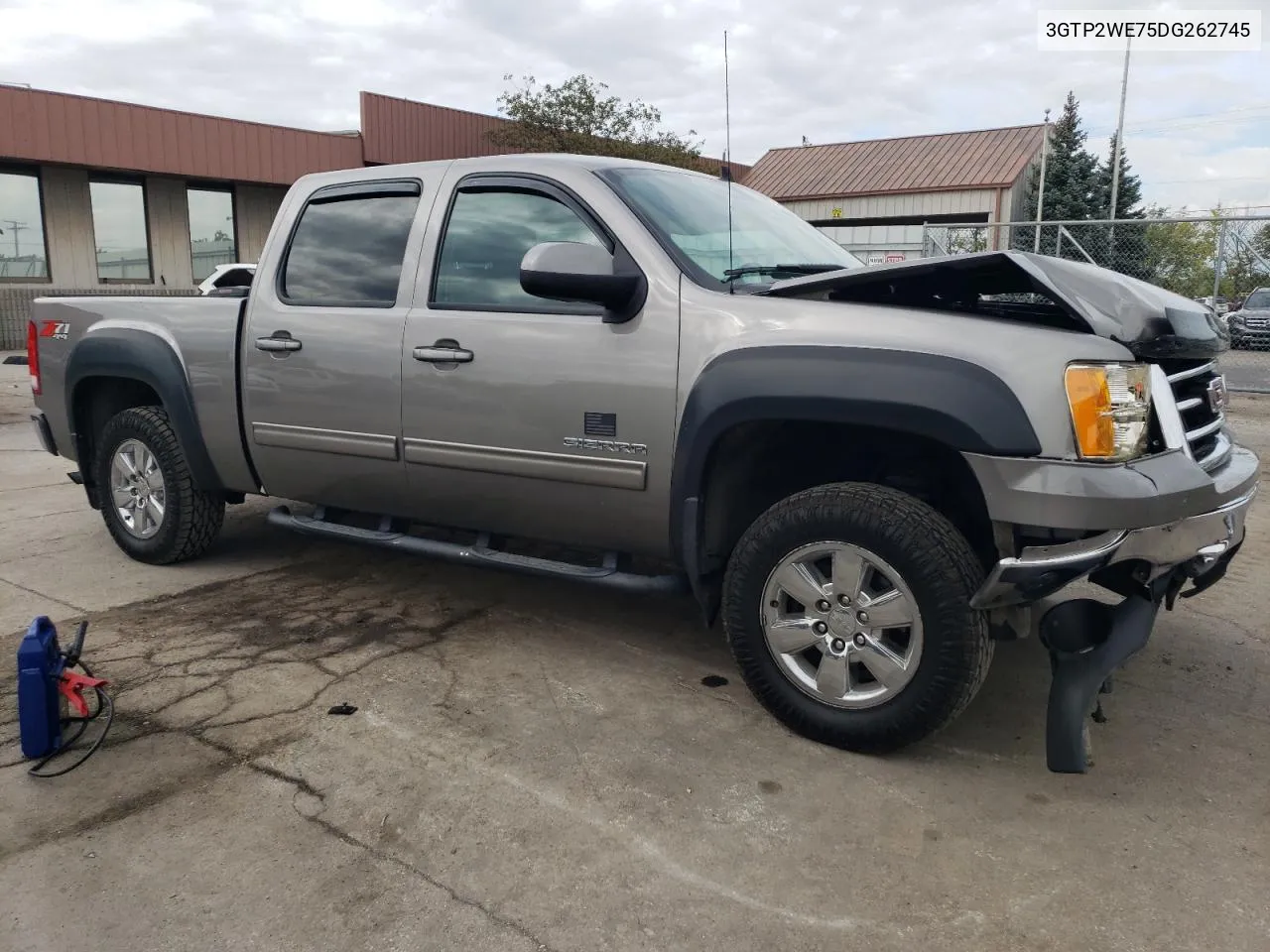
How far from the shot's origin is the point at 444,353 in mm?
3703

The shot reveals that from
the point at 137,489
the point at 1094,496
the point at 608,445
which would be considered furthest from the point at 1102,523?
the point at 137,489

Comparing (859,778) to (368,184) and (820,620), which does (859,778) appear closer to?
(820,620)

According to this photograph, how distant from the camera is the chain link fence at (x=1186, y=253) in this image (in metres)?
11.3

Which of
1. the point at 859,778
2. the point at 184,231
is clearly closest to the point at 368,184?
the point at 859,778

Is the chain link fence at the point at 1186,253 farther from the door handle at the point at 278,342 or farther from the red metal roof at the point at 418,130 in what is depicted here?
the red metal roof at the point at 418,130

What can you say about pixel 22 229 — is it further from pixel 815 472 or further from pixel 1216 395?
pixel 1216 395

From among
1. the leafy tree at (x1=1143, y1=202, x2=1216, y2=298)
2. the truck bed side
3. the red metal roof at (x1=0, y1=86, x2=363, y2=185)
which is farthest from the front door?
the red metal roof at (x1=0, y1=86, x2=363, y2=185)

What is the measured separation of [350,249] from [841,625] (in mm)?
2599

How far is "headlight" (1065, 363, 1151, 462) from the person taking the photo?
2.60 meters

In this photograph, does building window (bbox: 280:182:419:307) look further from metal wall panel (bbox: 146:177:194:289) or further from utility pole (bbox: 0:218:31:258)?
metal wall panel (bbox: 146:177:194:289)

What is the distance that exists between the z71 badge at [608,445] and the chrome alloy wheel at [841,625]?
623 mm

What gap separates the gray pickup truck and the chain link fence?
226 inches

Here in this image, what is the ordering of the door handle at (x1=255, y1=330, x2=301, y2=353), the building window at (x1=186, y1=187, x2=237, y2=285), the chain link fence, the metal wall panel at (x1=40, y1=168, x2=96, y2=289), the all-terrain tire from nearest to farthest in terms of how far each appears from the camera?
1. the door handle at (x1=255, y1=330, x2=301, y2=353)
2. the all-terrain tire
3. the chain link fence
4. the metal wall panel at (x1=40, y1=168, x2=96, y2=289)
5. the building window at (x1=186, y1=187, x2=237, y2=285)

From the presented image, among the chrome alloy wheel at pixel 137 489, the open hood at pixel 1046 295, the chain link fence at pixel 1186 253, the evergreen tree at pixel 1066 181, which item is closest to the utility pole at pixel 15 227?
the chain link fence at pixel 1186 253
